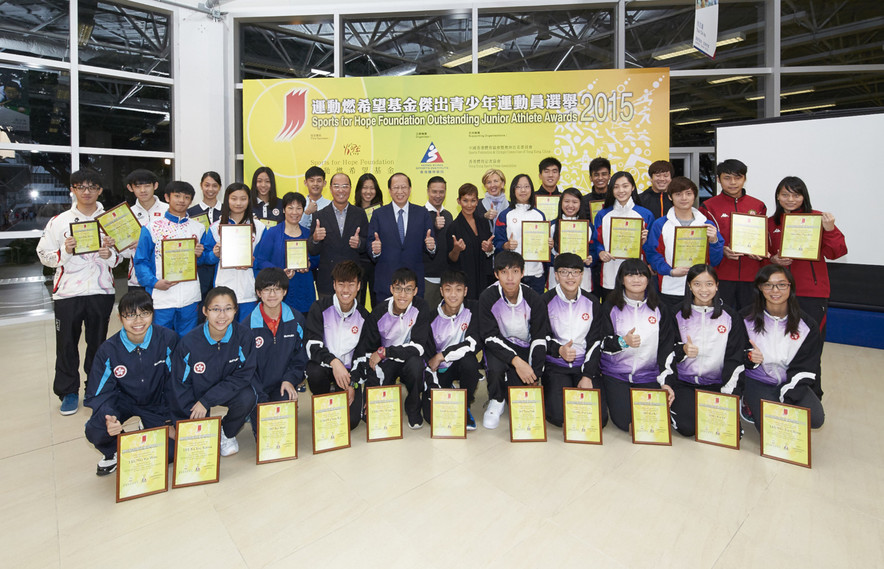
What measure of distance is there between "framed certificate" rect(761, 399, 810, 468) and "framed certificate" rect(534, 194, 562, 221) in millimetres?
1839

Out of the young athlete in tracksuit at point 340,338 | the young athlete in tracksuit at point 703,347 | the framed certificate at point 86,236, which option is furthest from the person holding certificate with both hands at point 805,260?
the framed certificate at point 86,236

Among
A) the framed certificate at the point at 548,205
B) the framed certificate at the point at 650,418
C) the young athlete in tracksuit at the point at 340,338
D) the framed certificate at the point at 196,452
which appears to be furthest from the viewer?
the framed certificate at the point at 548,205

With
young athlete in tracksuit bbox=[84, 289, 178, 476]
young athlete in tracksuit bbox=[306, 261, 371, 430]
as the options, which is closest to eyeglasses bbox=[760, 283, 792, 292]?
young athlete in tracksuit bbox=[306, 261, 371, 430]

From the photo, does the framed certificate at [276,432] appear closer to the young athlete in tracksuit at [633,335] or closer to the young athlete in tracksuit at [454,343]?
the young athlete in tracksuit at [454,343]

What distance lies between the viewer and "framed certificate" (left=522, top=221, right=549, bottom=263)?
3.36 m

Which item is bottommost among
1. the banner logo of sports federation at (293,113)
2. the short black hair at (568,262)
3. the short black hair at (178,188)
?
the short black hair at (568,262)

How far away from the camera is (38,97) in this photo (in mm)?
5930

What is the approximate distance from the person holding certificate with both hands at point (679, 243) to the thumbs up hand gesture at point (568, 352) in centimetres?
87

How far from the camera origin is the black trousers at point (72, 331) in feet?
10.3

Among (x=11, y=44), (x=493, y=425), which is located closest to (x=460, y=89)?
(x=493, y=425)

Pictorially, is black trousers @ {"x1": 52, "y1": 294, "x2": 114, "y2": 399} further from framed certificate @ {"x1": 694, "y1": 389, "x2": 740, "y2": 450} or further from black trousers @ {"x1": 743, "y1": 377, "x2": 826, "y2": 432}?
black trousers @ {"x1": 743, "y1": 377, "x2": 826, "y2": 432}

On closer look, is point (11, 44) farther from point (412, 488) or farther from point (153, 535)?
point (412, 488)

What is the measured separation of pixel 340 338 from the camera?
2.99 m

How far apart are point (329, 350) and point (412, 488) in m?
1.10
